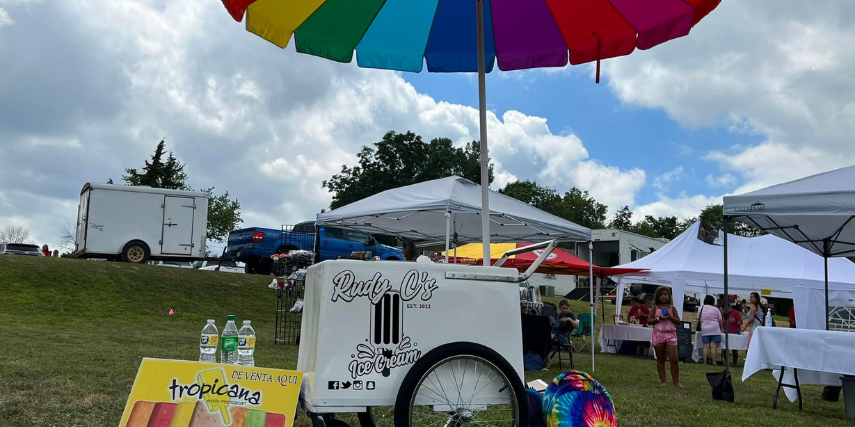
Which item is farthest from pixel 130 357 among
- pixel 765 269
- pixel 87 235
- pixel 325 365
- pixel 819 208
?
pixel 765 269

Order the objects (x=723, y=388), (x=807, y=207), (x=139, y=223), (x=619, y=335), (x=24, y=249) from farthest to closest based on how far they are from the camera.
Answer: (x=24, y=249) < (x=139, y=223) < (x=619, y=335) < (x=723, y=388) < (x=807, y=207)

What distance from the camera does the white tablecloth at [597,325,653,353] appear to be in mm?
14602

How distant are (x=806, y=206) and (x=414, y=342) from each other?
5447 millimetres

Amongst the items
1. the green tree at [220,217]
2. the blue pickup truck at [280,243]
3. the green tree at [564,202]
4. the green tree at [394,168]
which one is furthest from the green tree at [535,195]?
the blue pickup truck at [280,243]

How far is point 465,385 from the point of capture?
3320mm

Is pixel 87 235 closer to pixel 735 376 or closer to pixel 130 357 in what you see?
pixel 130 357

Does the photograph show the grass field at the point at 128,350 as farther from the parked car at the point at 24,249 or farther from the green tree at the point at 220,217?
the green tree at the point at 220,217

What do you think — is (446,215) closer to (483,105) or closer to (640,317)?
(483,105)

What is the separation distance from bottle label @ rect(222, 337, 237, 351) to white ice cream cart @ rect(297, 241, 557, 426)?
0.47 meters

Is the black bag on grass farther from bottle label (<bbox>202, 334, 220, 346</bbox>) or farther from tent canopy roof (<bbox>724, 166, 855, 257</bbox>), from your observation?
bottle label (<bbox>202, 334, 220, 346</bbox>)

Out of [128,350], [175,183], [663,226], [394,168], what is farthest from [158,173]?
[663,226]

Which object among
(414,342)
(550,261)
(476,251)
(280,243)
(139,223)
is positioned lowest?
(414,342)

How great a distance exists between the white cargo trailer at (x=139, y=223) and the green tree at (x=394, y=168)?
108 ft

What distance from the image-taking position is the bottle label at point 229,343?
139 inches
